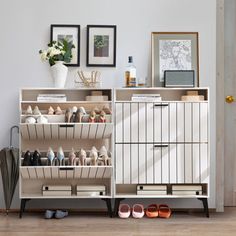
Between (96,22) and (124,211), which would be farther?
(96,22)

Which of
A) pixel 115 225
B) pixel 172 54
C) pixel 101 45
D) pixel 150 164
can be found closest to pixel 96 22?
pixel 101 45

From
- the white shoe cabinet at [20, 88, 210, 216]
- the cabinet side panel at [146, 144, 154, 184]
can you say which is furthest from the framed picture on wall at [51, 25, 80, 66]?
the cabinet side panel at [146, 144, 154, 184]

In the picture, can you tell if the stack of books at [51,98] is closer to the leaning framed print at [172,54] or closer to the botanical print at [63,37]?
the botanical print at [63,37]

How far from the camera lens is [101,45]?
15.5ft

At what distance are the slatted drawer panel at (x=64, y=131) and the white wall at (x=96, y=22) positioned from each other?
15.1 inches

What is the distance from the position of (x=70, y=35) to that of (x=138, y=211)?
1638mm

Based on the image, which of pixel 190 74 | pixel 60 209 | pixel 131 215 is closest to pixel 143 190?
pixel 131 215

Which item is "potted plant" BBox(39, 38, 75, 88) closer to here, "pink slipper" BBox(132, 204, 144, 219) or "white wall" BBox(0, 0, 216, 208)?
"white wall" BBox(0, 0, 216, 208)

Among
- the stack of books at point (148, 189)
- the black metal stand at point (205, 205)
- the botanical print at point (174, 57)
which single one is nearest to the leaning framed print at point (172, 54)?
the botanical print at point (174, 57)

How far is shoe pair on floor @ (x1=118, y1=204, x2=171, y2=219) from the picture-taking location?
175 inches

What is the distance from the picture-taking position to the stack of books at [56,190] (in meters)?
4.47

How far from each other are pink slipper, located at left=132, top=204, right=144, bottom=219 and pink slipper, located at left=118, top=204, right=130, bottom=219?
5 cm

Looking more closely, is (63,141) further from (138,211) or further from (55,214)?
(138,211)

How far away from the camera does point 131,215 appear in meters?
4.52
